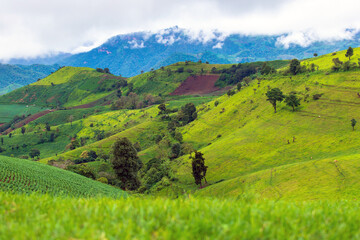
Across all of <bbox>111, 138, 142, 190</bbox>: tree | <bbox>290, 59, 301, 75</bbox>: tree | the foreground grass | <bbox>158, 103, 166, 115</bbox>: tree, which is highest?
<bbox>290, 59, 301, 75</bbox>: tree

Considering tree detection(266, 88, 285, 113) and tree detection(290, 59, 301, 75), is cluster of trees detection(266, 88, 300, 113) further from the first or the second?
tree detection(290, 59, 301, 75)

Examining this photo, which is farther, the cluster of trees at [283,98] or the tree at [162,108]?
the tree at [162,108]

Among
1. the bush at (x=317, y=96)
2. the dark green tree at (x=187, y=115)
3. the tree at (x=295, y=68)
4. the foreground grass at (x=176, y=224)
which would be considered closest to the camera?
the foreground grass at (x=176, y=224)

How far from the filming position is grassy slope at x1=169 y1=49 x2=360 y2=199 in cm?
3761

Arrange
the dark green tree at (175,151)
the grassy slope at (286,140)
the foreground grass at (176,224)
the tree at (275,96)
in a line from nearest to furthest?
the foreground grass at (176,224), the grassy slope at (286,140), the tree at (275,96), the dark green tree at (175,151)

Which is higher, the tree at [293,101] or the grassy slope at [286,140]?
the tree at [293,101]

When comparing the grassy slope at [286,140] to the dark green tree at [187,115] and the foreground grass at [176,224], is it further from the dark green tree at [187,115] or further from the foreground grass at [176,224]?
the foreground grass at [176,224]

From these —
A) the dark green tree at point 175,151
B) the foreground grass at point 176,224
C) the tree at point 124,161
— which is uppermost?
the foreground grass at point 176,224

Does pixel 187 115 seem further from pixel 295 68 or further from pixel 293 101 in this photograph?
pixel 293 101

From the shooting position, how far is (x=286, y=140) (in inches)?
2441

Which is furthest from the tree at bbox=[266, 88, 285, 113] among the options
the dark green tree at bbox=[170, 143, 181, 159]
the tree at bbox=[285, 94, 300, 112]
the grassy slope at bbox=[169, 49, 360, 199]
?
the dark green tree at bbox=[170, 143, 181, 159]

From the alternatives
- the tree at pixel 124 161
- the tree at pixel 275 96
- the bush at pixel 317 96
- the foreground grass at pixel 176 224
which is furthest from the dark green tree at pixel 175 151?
the foreground grass at pixel 176 224

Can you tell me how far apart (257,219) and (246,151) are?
62497 millimetres

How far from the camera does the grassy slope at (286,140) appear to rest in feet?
123
